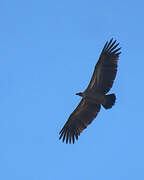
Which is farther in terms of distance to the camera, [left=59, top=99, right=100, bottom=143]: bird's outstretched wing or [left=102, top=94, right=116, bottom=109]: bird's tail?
[left=59, top=99, right=100, bottom=143]: bird's outstretched wing

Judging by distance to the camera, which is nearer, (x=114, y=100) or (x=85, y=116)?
(x=114, y=100)

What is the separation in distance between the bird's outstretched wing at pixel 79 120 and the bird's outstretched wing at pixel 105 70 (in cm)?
104

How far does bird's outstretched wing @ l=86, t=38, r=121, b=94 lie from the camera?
66.3 feet

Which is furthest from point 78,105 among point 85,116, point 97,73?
point 97,73

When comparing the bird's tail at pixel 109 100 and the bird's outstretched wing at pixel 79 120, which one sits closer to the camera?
the bird's tail at pixel 109 100

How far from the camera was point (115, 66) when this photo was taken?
20.2 m

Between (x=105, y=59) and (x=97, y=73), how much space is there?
708mm

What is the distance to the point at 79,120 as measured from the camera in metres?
21.5

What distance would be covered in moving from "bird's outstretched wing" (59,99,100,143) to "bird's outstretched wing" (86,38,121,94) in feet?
3.42

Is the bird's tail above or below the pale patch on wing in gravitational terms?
below

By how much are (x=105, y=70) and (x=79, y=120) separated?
2827 millimetres

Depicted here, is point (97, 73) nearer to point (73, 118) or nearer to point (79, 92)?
point (79, 92)

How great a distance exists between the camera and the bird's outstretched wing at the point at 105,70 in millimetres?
20203

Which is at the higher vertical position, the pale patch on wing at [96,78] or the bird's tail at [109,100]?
the pale patch on wing at [96,78]
